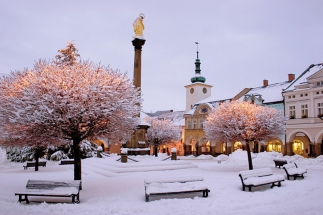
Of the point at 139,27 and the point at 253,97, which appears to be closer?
the point at 139,27

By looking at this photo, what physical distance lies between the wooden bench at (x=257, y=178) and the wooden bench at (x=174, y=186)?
1.83m

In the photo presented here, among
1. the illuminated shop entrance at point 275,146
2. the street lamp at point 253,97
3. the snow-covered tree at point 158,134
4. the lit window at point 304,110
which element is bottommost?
the illuminated shop entrance at point 275,146

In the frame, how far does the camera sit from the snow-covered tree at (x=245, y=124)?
66.8 feet

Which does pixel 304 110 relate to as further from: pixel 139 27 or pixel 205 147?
pixel 139 27

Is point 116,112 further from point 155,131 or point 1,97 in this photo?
point 155,131

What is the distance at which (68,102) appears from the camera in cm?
1135

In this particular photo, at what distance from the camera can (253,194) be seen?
1135 cm

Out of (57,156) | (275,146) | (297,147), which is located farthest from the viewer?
(275,146)

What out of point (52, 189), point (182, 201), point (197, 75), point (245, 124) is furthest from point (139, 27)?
point (197, 75)

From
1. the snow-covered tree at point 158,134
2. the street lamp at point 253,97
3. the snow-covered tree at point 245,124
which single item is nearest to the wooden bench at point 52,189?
the snow-covered tree at point 245,124

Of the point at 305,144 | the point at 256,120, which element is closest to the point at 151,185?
the point at 256,120

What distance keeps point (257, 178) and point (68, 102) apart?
8.21m

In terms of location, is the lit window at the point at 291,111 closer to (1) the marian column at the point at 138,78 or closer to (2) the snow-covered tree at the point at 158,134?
(2) the snow-covered tree at the point at 158,134

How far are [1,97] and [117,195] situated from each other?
19.4 feet
